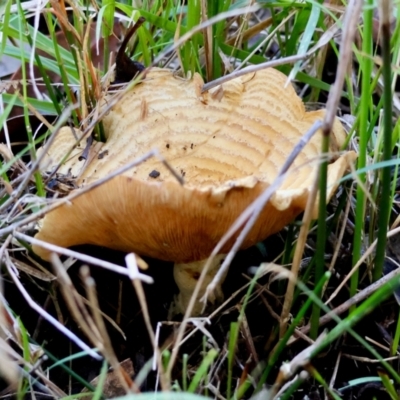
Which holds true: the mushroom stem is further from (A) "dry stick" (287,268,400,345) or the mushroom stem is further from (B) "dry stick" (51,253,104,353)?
(B) "dry stick" (51,253,104,353)

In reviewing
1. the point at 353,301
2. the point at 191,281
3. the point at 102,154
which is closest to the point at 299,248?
the point at 353,301

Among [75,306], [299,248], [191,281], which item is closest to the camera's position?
[75,306]

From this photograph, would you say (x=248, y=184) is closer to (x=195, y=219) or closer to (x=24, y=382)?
(x=195, y=219)

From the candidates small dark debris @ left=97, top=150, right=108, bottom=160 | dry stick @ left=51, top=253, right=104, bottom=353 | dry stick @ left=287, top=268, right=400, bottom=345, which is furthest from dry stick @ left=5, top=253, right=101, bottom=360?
dry stick @ left=287, top=268, right=400, bottom=345

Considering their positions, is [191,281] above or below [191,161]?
below

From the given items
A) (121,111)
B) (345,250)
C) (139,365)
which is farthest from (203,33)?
(139,365)

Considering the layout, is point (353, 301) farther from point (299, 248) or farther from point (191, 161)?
point (191, 161)

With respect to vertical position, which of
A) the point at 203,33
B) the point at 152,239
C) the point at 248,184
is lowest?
the point at 152,239
